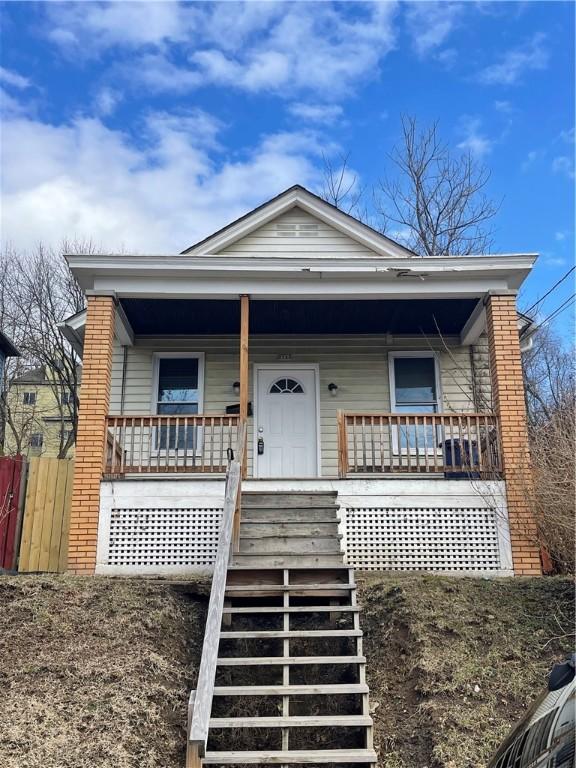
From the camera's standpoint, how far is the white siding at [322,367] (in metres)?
11.7

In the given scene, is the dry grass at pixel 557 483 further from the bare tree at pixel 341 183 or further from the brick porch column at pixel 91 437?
the bare tree at pixel 341 183

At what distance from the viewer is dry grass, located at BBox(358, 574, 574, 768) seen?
486 centimetres

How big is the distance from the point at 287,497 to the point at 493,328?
11.9 ft

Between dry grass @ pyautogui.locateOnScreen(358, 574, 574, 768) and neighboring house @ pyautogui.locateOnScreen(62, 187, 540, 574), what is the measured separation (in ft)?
4.05

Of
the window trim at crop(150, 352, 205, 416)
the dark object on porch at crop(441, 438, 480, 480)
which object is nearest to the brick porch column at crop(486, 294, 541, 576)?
the dark object on porch at crop(441, 438, 480, 480)

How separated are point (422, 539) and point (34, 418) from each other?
769 inches

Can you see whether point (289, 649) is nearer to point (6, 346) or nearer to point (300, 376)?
point (300, 376)

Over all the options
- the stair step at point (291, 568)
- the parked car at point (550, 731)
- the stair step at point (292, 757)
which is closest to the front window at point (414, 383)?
the stair step at point (291, 568)

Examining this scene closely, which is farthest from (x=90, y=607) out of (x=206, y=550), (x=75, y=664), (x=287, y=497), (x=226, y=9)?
(x=226, y=9)

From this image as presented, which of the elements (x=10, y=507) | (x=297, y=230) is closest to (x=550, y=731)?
(x=10, y=507)

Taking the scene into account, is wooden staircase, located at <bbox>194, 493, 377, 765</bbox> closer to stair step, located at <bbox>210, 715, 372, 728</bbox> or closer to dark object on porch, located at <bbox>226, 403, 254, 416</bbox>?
stair step, located at <bbox>210, 715, 372, 728</bbox>

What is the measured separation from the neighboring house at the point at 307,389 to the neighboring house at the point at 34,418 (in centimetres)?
1223

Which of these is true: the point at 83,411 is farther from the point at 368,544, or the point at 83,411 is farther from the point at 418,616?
the point at 418,616

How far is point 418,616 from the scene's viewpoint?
6312mm
